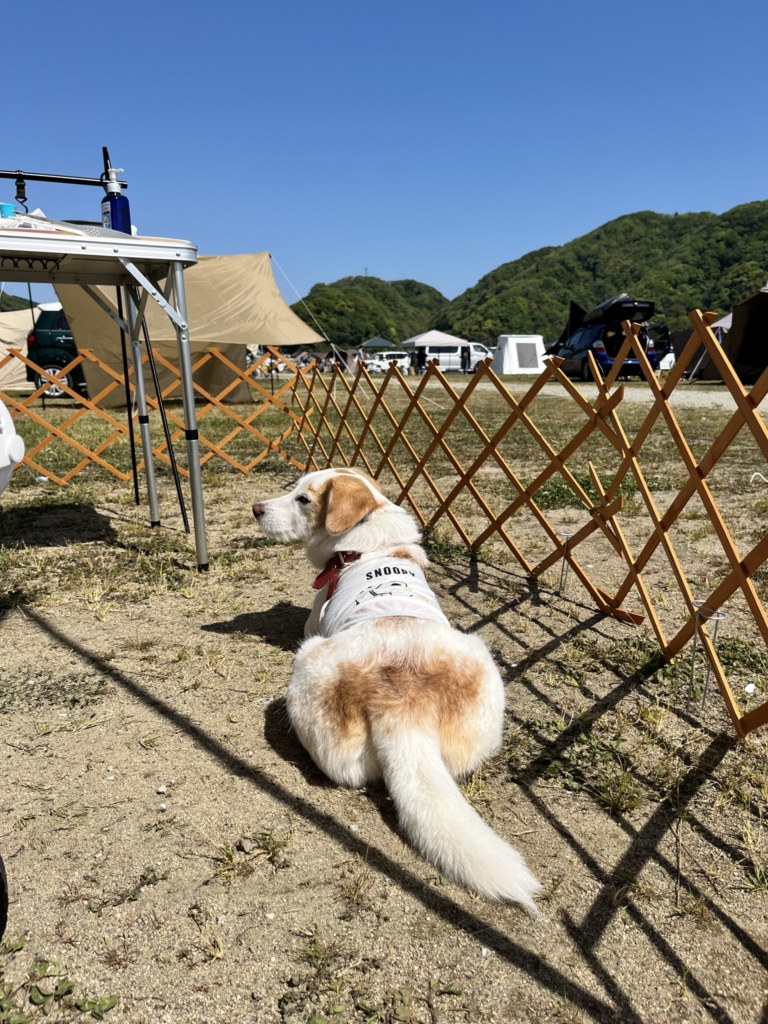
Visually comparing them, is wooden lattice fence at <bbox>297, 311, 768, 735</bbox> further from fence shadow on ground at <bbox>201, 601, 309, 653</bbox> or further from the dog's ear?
fence shadow on ground at <bbox>201, 601, 309, 653</bbox>

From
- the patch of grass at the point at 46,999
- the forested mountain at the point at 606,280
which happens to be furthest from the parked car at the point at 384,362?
the patch of grass at the point at 46,999

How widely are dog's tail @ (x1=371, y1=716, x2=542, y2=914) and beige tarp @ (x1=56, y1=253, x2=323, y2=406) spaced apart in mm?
9779

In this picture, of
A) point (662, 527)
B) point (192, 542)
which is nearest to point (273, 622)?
point (192, 542)

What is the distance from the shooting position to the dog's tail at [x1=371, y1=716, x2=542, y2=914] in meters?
1.57

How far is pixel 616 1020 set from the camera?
4.49 ft

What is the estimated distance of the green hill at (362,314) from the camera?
80.6 m

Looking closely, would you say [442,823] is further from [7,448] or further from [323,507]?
[323,507]

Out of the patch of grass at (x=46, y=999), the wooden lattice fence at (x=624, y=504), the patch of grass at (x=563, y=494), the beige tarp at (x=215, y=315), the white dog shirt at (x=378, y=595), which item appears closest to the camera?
the patch of grass at (x=46, y=999)

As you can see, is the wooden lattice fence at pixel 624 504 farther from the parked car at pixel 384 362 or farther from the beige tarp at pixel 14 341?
the parked car at pixel 384 362

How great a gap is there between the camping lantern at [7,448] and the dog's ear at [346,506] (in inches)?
57.8

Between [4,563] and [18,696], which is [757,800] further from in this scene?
[4,563]

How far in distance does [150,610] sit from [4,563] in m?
1.46

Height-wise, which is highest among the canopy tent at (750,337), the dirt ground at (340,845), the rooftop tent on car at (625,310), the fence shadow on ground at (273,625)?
the rooftop tent on car at (625,310)

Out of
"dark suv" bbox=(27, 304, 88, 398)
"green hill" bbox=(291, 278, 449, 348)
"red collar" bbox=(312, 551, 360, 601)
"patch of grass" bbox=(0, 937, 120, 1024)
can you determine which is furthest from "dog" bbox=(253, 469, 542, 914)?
"green hill" bbox=(291, 278, 449, 348)
